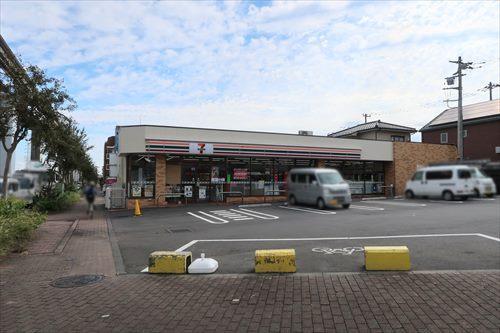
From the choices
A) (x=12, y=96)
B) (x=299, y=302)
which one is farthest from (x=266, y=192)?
(x=299, y=302)

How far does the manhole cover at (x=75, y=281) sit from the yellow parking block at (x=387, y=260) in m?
4.87

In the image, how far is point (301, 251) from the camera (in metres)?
9.24

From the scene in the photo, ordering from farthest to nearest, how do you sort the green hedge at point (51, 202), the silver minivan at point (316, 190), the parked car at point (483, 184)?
the green hedge at point (51, 202) < the silver minivan at point (316, 190) < the parked car at point (483, 184)

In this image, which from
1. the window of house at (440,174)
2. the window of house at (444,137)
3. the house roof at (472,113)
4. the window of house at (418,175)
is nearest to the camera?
the window of house at (440,174)

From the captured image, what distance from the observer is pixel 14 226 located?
9617mm

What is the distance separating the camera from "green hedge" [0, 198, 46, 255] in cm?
891

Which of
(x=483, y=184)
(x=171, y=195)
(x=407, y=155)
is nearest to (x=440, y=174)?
(x=483, y=184)

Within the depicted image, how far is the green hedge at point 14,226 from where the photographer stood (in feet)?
29.2

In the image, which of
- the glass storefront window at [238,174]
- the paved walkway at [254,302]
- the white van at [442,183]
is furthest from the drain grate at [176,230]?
the glass storefront window at [238,174]

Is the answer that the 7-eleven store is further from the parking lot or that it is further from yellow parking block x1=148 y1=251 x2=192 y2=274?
yellow parking block x1=148 y1=251 x2=192 y2=274

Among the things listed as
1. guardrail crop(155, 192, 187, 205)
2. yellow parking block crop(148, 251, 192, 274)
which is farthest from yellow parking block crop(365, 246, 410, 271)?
guardrail crop(155, 192, 187, 205)

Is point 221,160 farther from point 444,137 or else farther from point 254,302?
point 444,137

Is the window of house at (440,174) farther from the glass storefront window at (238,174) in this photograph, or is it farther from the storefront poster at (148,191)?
the glass storefront window at (238,174)

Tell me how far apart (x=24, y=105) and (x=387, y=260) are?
1523 cm
